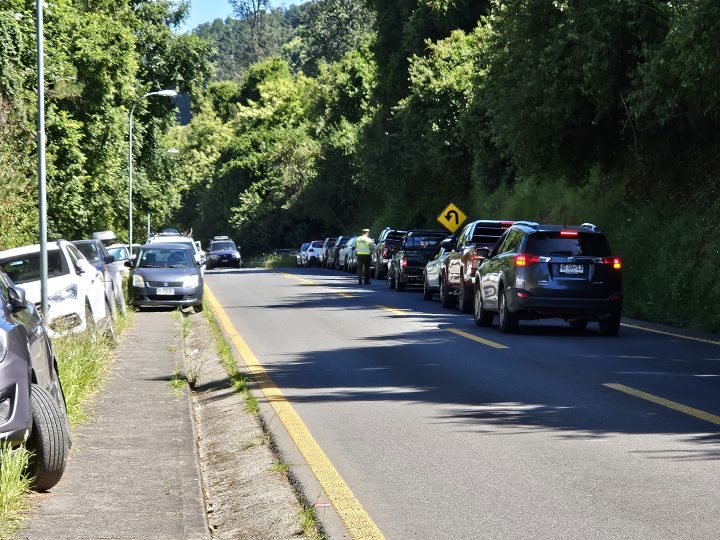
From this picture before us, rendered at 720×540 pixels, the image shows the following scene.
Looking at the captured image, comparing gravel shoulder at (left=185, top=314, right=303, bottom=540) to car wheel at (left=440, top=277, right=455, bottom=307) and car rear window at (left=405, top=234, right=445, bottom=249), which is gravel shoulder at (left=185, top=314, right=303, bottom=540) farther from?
car rear window at (left=405, top=234, right=445, bottom=249)

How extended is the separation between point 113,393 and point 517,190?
117ft

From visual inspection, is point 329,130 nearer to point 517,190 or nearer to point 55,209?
point 517,190

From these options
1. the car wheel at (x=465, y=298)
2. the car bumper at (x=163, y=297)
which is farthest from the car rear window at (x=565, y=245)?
the car bumper at (x=163, y=297)

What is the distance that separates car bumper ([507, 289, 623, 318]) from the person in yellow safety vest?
20.3 metres

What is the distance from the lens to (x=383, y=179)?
206ft

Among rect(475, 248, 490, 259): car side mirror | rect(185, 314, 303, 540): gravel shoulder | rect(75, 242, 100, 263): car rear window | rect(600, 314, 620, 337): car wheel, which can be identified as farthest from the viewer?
rect(75, 242, 100, 263): car rear window

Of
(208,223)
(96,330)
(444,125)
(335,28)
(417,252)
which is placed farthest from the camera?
(335,28)

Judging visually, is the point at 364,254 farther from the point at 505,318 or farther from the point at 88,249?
the point at 505,318

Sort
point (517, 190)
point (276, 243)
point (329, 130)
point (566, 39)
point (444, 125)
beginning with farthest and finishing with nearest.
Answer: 1. point (276, 243)
2. point (329, 130)
3. point (444, 125)
4. point (517, 190)
5. point (566, 39)

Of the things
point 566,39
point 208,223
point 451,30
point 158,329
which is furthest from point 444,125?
point 208,223

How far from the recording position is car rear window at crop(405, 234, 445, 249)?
3819 cm

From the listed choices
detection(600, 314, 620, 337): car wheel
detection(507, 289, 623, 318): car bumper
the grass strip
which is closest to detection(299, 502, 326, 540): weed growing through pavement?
the grass strip

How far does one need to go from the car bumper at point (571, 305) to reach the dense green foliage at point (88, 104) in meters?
12.4

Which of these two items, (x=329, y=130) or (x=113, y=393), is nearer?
(x=113, y=393)
